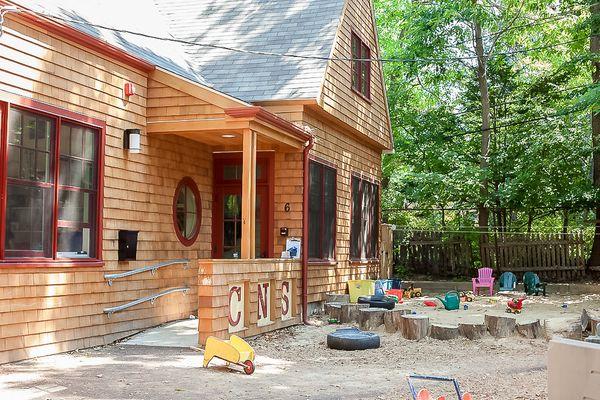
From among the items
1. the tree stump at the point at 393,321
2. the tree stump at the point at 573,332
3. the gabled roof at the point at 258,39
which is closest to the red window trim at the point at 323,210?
the gabled roof at the point at 258,39

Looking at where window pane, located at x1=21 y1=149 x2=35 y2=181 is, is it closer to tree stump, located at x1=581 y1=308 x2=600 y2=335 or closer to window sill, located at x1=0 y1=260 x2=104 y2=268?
window sill, located at x1=0 y1=260 x2=104 y2=268

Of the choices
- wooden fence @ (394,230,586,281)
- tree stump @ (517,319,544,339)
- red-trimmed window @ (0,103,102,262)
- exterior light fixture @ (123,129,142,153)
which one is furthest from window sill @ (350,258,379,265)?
red-trimmed window @ (0,103,102,262)

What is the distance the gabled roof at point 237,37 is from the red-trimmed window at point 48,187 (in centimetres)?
225

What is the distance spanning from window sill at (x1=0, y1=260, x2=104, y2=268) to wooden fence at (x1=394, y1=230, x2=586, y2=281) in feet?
43.7

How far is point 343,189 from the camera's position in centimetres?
1571

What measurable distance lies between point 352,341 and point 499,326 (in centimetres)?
227

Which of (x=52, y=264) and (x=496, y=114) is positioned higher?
(x=496, y=114)

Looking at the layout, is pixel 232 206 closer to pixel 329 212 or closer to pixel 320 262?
pixel 320 262

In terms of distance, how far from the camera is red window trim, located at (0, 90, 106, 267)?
7.96 m

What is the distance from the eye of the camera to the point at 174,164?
11.6m

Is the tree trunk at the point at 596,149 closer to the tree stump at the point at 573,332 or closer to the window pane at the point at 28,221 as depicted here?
the tree stump at the point at 573,332

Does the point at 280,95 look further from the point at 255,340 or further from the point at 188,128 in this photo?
the point at 255,340

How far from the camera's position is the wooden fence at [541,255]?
20.1 metres

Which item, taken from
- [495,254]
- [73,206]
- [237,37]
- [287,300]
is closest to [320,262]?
[287,300]
